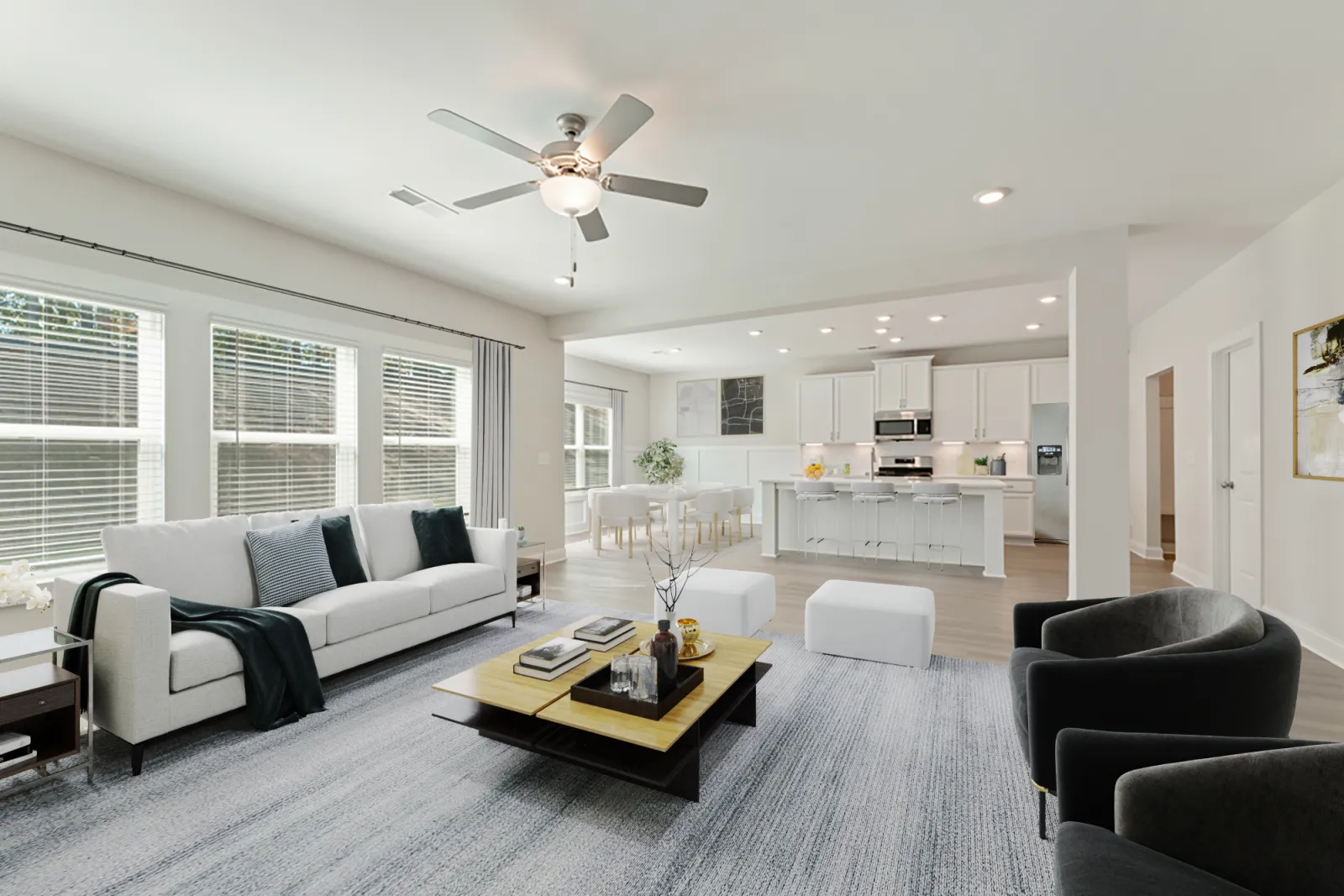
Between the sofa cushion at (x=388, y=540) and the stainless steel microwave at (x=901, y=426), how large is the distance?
6915mm

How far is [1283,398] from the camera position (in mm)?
3836

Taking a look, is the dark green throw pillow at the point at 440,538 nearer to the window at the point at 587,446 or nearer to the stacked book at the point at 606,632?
the stacked book at the point at 606,632

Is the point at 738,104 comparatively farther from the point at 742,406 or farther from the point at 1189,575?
the point at 742,406

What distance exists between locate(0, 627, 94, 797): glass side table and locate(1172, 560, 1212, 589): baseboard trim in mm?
7296

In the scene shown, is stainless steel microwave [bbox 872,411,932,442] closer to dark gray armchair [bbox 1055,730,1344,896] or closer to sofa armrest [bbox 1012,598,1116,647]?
sofa armrest [bbox 1012,598,1116,647]

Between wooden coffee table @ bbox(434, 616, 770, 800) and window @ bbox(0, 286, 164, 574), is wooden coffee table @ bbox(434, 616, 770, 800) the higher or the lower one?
the lower one

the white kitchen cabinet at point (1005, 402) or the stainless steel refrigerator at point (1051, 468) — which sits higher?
the white kitchen cabinet at point (1005, 402)

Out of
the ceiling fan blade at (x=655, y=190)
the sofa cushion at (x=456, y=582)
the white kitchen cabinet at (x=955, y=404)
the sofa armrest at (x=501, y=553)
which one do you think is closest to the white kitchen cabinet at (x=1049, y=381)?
the white kitchen cabinet at (x=955, y=404)

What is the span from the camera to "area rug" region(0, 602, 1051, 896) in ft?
5.56

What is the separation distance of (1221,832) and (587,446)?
8792mm

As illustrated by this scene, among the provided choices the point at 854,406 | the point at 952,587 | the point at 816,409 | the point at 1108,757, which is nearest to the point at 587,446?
the point at 816,409

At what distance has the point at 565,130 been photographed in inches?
106

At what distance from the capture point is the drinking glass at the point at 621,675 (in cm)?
218

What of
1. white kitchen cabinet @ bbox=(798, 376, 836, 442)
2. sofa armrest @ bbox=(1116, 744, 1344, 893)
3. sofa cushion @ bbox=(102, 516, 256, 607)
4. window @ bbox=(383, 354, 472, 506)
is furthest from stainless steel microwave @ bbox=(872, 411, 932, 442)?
sofa cushion @ bbox=(102, 516, 256, 607)
